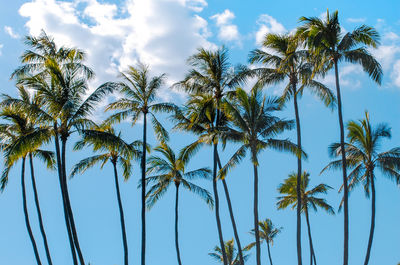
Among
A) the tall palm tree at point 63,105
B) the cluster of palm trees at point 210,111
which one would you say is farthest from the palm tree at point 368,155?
the tall palm tree at point 63,105

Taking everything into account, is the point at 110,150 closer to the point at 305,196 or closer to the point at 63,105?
the point at 63,105

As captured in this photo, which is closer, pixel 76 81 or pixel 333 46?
pixel 76 81

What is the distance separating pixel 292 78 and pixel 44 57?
12.8 metres

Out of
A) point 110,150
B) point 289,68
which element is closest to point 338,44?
point 289,68

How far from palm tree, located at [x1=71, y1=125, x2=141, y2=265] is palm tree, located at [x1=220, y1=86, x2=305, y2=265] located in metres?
4.82

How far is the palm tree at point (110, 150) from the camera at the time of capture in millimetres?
20453

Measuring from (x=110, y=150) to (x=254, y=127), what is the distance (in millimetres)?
7093

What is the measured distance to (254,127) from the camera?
A: 22.6 metres

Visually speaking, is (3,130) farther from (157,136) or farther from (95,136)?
(157,136)

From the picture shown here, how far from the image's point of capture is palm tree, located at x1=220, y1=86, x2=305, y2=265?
22328 millimetres

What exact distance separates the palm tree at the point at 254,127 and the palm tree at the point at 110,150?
4818 millimetres

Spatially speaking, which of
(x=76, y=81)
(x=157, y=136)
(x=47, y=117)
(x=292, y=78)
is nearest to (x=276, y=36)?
(x=292, y=78)

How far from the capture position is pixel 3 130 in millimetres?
22391

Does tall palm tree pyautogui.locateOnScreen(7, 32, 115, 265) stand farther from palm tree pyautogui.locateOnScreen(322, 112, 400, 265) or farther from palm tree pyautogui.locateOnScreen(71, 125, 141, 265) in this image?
palm tree pyautogui.locateOnScreen(322, 112, 400, 265)
